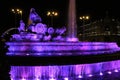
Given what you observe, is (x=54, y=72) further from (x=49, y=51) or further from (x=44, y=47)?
(x=44, y=47)

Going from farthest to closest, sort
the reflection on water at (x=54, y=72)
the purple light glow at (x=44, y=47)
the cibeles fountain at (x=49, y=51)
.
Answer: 1. the purple light glow at (x=44, y=47)
2. the cibeles fountain at (x=49, y=51)
3. the reflection on water at (x=54, y=72)

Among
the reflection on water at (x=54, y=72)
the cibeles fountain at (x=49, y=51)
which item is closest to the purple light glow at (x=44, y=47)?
the cibeles fountain at (x=49, y=51)

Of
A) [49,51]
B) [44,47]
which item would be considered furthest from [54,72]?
[44,47]

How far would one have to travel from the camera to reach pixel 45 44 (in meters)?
22.1

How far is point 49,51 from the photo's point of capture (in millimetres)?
21828

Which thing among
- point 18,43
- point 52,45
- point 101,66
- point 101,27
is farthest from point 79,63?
point 101,27

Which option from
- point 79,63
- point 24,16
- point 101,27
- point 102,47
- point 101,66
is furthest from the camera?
point 101,27

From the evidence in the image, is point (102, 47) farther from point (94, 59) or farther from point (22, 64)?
point (22, 64)

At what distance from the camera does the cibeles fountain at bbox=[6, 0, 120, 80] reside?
1755cm

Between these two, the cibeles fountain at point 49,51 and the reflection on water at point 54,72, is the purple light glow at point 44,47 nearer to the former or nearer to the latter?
the cibeles fountain at point 49,51

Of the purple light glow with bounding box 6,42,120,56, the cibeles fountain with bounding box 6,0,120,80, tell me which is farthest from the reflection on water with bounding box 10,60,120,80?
the purple light glow with bounding box 6,42,120,56

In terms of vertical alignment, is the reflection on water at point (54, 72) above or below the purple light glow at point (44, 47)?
below

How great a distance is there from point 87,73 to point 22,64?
4.33 metres

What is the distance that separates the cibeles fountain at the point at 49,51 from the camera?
691 inches
